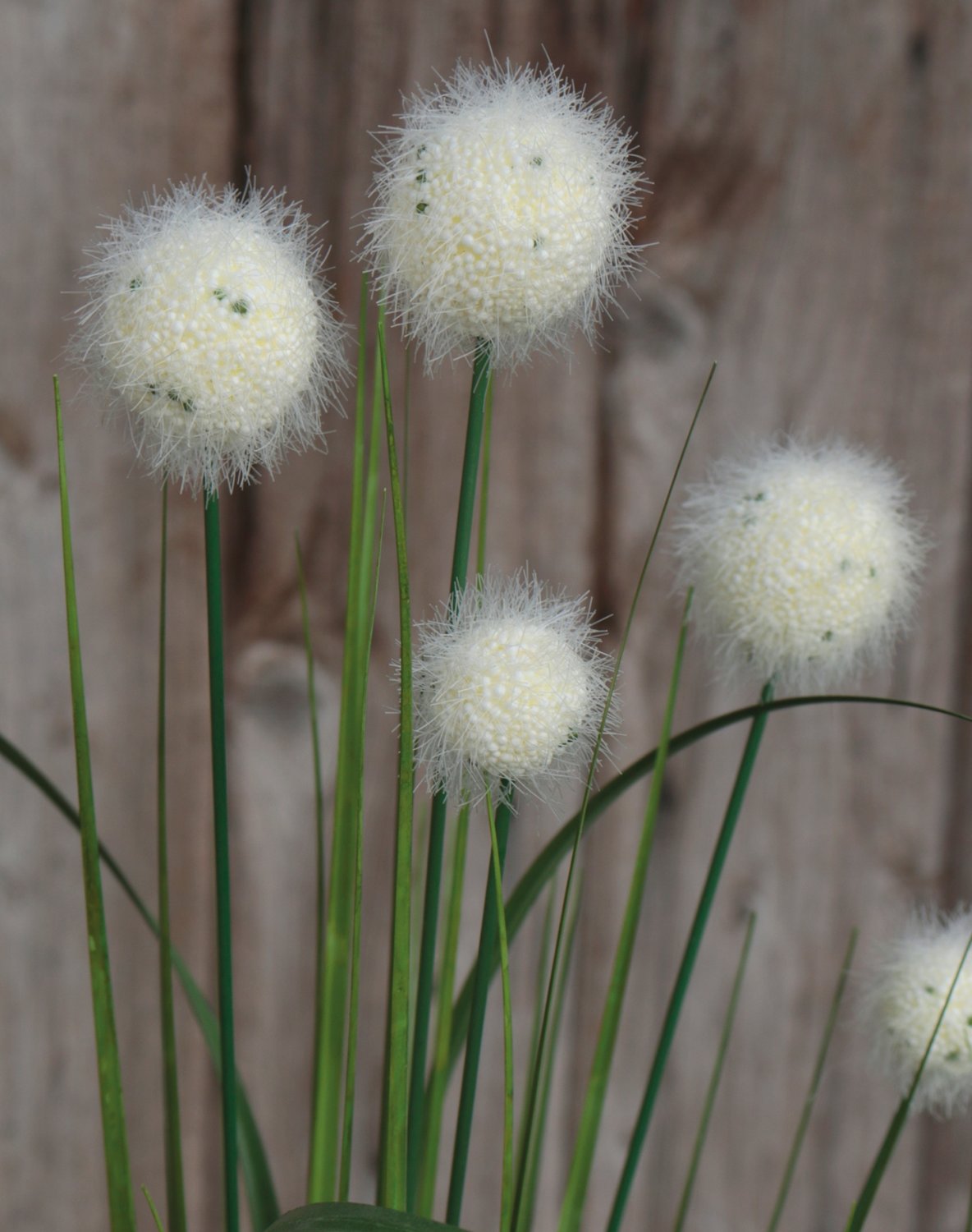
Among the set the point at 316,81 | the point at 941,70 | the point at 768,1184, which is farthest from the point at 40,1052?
the point at 941,70

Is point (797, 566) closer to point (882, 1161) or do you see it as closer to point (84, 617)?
point (882, 1161)

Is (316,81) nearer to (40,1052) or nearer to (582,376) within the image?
(582,376)

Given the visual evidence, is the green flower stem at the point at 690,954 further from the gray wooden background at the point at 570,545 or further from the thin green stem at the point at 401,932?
the gray wooden background at the point at 570,545

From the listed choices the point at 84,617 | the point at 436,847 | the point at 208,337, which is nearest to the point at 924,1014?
the point at 436,847

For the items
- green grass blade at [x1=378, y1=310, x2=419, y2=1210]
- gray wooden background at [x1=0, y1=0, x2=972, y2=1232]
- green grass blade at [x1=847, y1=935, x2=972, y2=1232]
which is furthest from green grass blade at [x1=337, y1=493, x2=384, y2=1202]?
gray wooden background at [x1=0, y1=0, x2=972, y2=1232]

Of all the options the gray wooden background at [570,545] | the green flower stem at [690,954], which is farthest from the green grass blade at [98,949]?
the gray wooden background at [570,545]

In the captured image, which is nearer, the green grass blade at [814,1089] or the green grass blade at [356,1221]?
the green grass blade at [356,1221]
